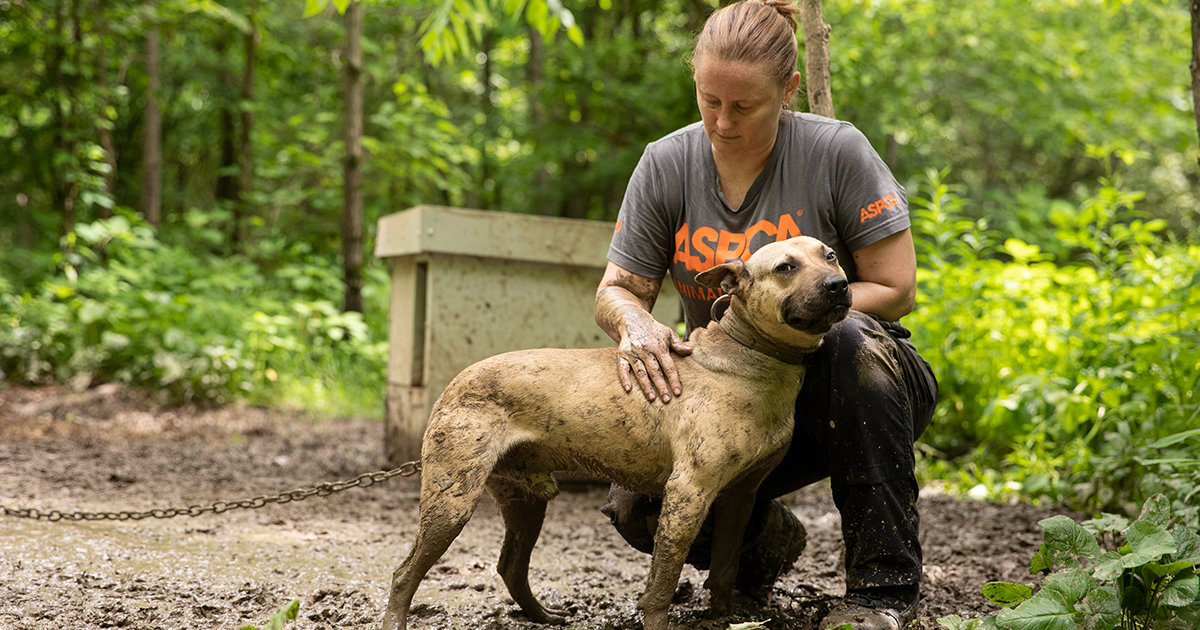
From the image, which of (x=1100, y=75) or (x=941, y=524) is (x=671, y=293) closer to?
(x=941, y=524)

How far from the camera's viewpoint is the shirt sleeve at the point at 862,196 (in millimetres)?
2492

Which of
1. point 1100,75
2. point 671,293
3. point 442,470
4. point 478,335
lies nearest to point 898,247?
point 442,470

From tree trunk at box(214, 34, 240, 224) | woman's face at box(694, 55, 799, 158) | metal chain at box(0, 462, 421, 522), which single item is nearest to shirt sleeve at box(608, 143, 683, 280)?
woman's face at box(694, 55, 799, 158)

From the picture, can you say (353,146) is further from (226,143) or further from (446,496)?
(446,496)

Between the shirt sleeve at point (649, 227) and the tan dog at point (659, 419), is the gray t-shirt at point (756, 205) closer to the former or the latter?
the shirt sleeve at point (649, 227)

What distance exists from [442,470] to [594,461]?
41 centimetres

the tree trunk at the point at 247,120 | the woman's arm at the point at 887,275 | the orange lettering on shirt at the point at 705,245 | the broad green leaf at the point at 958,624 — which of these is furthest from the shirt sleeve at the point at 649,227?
the tree trunk at the point at 247,120

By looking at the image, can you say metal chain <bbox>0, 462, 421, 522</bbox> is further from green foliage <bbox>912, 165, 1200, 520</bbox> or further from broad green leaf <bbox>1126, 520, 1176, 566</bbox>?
green foliage <bbox>912, 165, 1200, 520</bbox>

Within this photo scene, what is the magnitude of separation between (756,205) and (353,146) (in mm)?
6358

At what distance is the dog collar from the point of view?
7.50 feet

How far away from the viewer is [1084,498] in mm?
3910

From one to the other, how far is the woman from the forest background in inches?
22.5

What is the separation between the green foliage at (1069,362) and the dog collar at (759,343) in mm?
1284

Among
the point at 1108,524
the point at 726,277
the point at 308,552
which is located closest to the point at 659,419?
the point at 726,277
